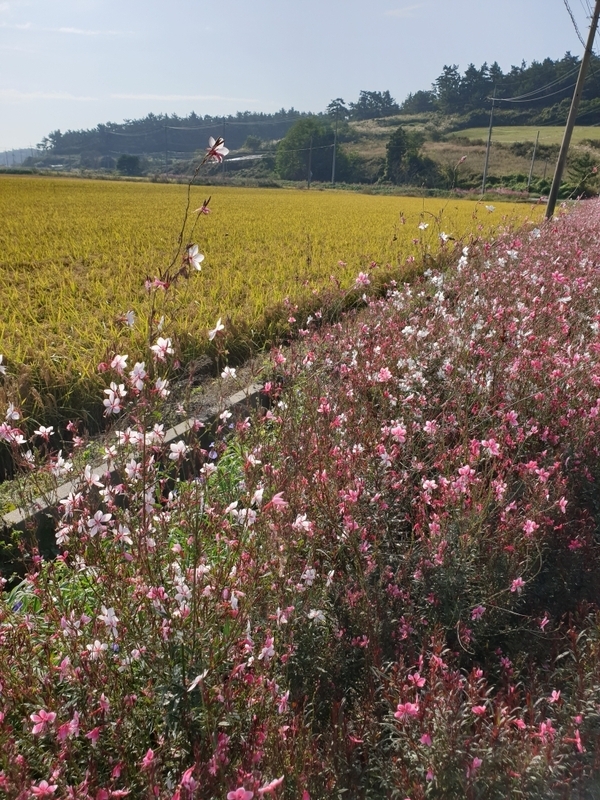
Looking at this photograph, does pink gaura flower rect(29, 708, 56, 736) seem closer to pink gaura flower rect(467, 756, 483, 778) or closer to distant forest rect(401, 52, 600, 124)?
pink gaura flower rect(467, 756, 483, 778)

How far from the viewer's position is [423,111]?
123m

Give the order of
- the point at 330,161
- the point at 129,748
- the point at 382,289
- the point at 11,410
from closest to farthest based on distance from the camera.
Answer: the point at 129,748, the point at 11,410, the point at 382,289, the point at 330,161

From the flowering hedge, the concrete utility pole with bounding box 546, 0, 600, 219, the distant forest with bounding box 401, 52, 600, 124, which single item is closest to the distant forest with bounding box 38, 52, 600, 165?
the distant forest with bounding box 401, 52, 600, 124

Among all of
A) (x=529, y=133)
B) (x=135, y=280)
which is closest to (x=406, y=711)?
(x=135, y=280)

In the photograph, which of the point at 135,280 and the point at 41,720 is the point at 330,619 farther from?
the point at 135,280

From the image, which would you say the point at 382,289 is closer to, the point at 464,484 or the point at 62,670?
the point at 464,484

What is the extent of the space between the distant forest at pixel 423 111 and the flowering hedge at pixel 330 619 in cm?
4181

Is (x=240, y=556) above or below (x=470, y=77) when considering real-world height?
below

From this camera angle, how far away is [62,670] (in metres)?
1.45

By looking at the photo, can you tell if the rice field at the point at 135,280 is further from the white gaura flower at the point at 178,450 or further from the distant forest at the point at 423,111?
the distant forest at the point at 423,111

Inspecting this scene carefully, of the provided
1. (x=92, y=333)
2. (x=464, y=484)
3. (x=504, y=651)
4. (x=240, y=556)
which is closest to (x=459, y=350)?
(x=464, y=484)

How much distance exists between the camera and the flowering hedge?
1334 millimetres

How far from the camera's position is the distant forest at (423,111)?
292 ft

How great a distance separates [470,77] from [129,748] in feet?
400
